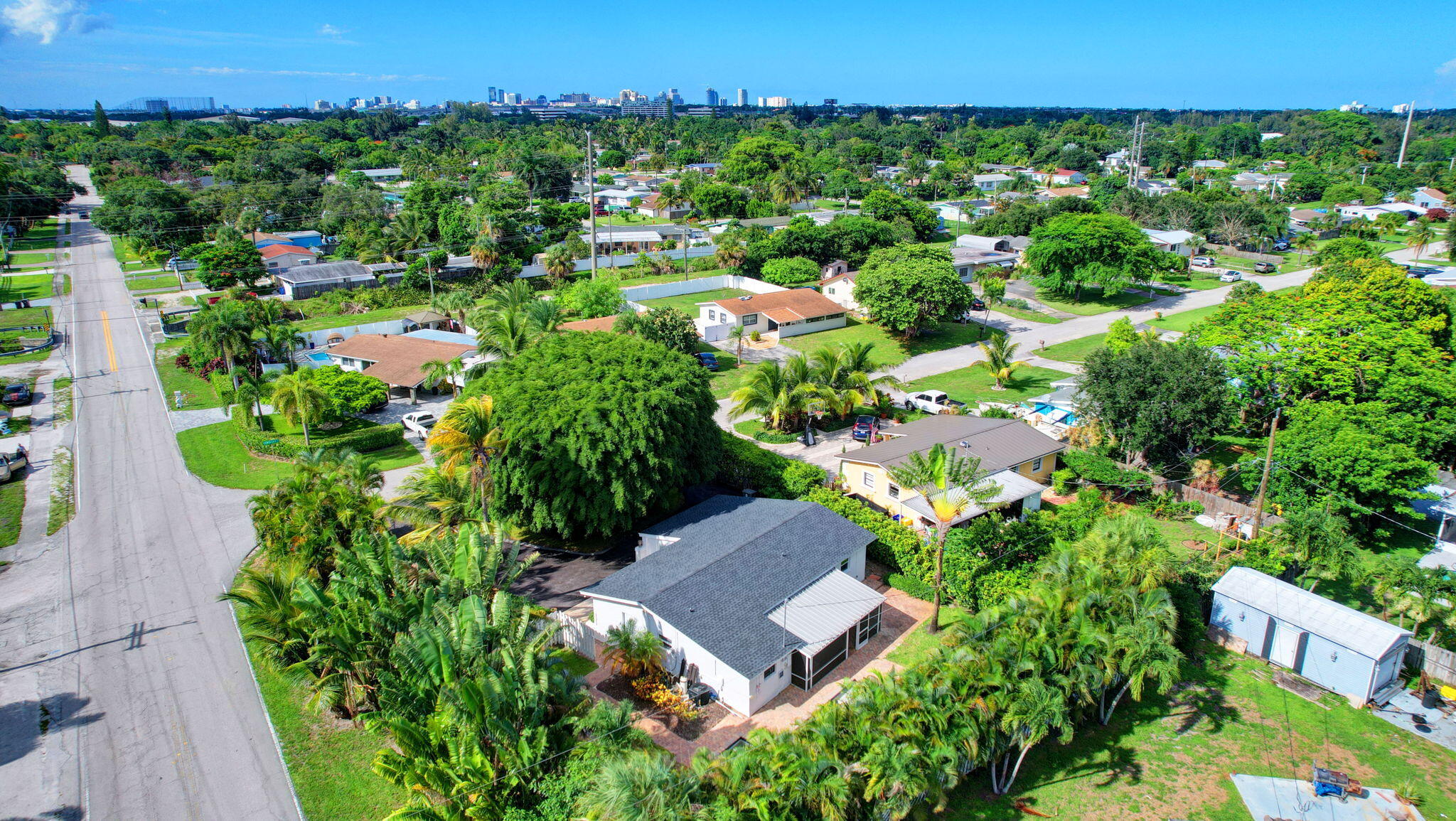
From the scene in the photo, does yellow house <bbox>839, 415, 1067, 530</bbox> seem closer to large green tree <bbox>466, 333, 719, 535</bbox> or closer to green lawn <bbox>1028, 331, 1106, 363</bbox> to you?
large green tree <bbox>466, 333, 719, 535</bbox>

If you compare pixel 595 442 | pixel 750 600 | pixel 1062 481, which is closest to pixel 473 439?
pixel 595 442

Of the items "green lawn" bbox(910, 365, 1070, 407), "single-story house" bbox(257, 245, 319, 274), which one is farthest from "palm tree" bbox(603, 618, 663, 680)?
"single-story house" bbox(257, 245, 319, 274)

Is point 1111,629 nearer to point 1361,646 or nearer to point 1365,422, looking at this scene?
point 1361,646

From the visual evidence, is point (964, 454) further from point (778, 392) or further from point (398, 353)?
point (398, 353)

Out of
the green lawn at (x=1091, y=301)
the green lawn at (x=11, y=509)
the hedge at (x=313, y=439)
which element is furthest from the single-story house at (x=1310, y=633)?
the green lawn at (x=1091, y=301)

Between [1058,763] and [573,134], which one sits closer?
[1058,763]

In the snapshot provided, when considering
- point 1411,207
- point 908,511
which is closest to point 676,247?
point 908,511
